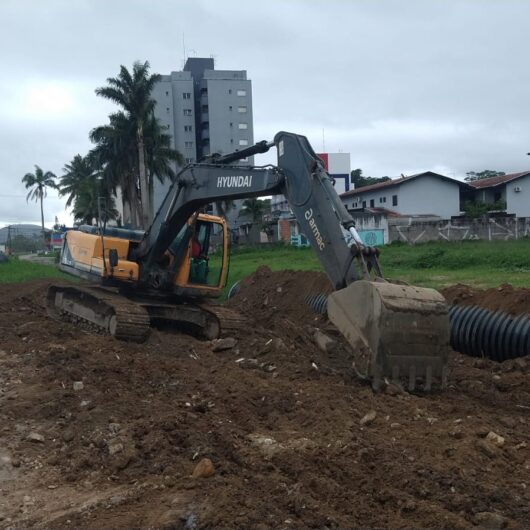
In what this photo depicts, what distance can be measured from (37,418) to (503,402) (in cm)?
485

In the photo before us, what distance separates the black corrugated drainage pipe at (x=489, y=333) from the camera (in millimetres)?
9477

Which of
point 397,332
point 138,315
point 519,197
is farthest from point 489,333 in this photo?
point 519,197

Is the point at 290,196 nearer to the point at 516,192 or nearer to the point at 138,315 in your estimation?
the point at 138,315

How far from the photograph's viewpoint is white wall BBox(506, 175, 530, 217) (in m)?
55.2

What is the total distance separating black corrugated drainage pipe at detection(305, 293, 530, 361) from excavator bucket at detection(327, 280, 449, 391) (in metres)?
3.20

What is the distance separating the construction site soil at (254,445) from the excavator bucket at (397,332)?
0.26m

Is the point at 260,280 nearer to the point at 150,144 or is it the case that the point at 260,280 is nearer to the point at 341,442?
the point at 341,442

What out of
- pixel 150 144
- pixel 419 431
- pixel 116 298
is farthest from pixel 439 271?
pixel 150 144

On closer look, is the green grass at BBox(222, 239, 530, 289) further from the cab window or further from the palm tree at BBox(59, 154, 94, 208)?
the palm tree at BBox(59, 154, 94, 208)

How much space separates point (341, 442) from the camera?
5.34 m

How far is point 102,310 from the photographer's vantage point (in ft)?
37.0

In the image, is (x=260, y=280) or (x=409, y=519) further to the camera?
(x=260, y=280)

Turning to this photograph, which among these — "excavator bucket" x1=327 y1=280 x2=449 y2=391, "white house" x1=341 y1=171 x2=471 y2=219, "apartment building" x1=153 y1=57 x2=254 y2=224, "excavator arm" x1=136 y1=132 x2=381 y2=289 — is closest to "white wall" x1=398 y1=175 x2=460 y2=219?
"white house" x1=341 y1=171 x2=471 y2=219

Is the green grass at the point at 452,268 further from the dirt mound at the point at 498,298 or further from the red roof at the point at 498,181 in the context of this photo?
the red roof at the point at 498,181
